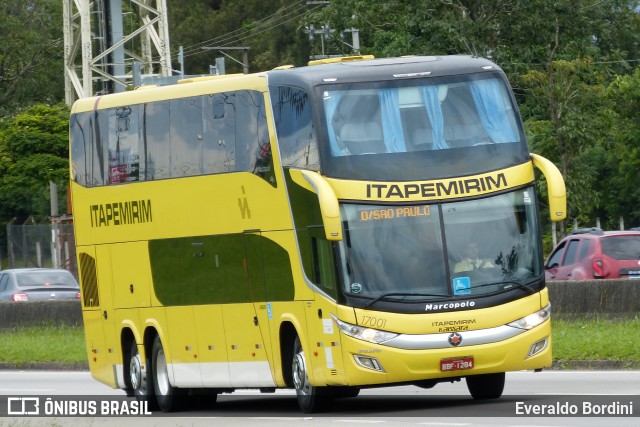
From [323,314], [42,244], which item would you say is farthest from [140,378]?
[42,244]

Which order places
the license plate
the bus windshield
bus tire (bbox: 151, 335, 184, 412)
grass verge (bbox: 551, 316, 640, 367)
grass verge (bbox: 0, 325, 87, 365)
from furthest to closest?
grass verge (bbox: 0, 325, 87, 365) → grass verge (bbox: 551, 316, 640, 367) → bus tire (bbox: 151, 335, 184, 412) → the bus windshield → the license plate

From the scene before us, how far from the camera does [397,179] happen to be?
693 inches

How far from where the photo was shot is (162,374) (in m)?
21.8

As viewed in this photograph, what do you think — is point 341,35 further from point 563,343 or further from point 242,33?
point 242,33

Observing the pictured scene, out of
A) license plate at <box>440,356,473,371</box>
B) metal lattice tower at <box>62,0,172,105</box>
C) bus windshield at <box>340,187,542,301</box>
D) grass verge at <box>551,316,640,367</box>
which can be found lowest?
grass verge at <box>551,316,640,367</box>

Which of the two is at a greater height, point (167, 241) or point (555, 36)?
point (555, 36)

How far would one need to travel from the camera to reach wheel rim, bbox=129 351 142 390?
22250 mm

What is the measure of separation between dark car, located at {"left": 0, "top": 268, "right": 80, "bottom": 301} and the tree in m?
38.0

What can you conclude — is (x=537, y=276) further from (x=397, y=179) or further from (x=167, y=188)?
(x=167, y=188)

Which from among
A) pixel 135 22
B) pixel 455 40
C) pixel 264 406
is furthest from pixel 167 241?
pixel 135 22

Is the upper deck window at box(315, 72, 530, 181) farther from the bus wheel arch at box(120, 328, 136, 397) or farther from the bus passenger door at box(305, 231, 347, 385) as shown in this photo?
the bus wheel arch at box(120, 328, 136, 397)

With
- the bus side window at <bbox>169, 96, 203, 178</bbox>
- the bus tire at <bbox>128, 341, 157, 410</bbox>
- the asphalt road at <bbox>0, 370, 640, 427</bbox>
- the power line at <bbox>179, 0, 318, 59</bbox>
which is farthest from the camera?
the power line at <bbox>179, 0, 318, 59</bbox>

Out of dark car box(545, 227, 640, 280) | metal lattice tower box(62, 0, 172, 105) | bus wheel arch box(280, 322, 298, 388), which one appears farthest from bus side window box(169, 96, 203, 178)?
metal lattice tower box(62, 0, 172, 105)

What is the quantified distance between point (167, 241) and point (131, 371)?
Result: 2.44 metres
